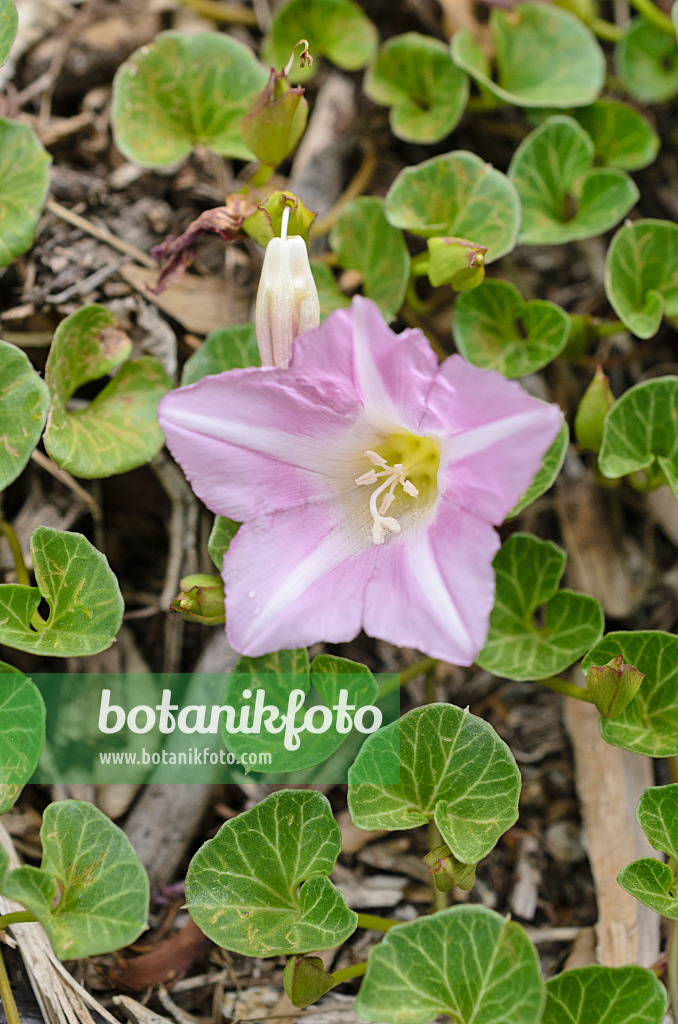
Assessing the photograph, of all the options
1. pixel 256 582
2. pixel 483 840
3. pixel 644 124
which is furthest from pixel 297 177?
pixel 483 840

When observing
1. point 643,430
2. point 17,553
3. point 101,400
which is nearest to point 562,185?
point 643,430

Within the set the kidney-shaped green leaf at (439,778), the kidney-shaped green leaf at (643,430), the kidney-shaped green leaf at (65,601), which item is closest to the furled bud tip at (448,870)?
the kidney-shaped green leaf at (439,778)

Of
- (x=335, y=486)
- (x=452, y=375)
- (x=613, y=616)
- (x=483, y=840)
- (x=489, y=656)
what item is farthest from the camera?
(x=613, y=616)

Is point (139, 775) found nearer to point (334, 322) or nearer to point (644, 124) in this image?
point (334, 322)

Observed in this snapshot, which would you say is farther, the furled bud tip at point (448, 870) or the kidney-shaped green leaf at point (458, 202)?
the kidney-shaped green leaf at point (458, 202)

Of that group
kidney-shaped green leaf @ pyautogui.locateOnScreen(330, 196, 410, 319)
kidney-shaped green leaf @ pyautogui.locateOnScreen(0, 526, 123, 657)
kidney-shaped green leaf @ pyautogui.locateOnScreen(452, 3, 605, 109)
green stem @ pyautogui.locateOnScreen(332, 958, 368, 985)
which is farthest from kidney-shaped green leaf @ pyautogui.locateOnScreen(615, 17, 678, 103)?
green stem @ pyautogui.locateOnScreen(332, 958, 368, 985)

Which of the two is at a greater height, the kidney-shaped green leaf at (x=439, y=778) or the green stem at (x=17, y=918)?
the kidney-shaped green leaf at (x=439, y=778)

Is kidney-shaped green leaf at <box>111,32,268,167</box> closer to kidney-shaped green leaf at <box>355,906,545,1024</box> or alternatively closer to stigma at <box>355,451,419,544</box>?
stigma at <box>355,451,419,544</box>

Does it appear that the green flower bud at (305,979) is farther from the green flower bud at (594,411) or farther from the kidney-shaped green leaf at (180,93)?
the kidney-shaped green leaf at (180,93)
